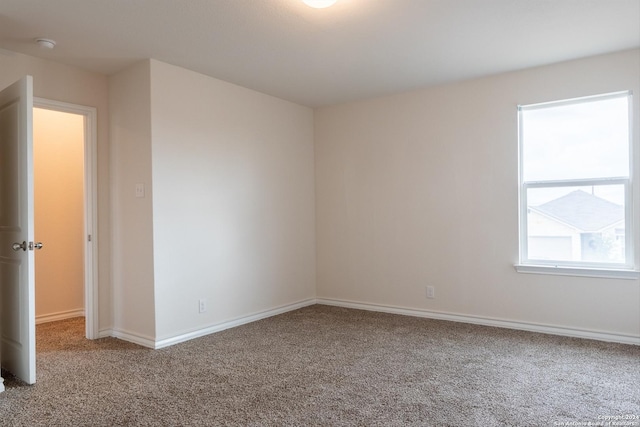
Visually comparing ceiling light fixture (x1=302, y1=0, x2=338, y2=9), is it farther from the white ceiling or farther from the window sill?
the window sill

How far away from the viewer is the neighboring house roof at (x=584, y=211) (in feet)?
12.1

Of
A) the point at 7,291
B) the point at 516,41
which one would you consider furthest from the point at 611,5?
the point at 7,291

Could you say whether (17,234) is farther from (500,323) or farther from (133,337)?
(500,323)

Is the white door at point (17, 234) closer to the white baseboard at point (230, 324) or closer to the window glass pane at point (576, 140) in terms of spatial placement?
the white baseboard at point (230, 324)

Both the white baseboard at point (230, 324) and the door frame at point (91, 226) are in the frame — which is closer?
the white baseboard at point (230, 324)

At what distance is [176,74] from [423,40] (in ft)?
6.91

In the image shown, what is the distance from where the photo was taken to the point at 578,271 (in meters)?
3.77

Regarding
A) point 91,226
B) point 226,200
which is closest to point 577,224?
point 226,200

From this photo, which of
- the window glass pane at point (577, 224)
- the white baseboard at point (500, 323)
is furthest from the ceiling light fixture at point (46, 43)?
the window glass pane at point (577, 224)

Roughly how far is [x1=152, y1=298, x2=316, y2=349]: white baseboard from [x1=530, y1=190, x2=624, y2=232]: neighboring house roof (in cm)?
279

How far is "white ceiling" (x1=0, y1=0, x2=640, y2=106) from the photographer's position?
2787 millimetres

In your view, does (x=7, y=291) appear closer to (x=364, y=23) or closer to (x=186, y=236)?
(x=186, y=236)

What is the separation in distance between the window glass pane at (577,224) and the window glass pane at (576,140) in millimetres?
154

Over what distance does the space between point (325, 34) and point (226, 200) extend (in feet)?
6.19
